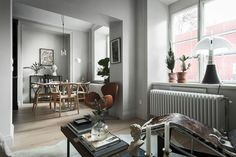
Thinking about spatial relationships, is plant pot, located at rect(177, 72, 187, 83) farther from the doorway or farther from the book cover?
the doorway

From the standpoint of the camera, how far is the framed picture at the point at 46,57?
6.75 m

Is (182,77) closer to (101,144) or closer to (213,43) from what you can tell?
(213,43)

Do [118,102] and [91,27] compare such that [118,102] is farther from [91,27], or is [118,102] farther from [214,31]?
[91,27]

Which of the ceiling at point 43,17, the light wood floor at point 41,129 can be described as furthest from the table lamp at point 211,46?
the ceiling at point 43,17

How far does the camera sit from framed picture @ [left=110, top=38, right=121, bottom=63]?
3986mm

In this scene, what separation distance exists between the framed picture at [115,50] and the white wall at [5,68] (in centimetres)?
225

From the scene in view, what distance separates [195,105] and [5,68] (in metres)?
3.01

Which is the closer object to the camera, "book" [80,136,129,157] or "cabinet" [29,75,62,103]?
"book" [80,136,129,157]

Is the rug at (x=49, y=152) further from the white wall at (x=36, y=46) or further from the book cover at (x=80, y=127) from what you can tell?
the white wall at (x=36, y=46)

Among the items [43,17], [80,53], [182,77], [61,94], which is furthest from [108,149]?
[80,53]

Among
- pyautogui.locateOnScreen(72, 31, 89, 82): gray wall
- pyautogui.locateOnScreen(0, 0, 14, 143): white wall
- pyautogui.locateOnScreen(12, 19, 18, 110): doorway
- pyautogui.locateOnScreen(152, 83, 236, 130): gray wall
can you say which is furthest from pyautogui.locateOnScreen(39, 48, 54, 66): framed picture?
pyautogui.locateOnScreen(152, 83, 236, 130): gray wall

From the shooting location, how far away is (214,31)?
3293 mm

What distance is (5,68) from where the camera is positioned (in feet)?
7.78

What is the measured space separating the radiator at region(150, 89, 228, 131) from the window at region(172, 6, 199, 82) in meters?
0.86
